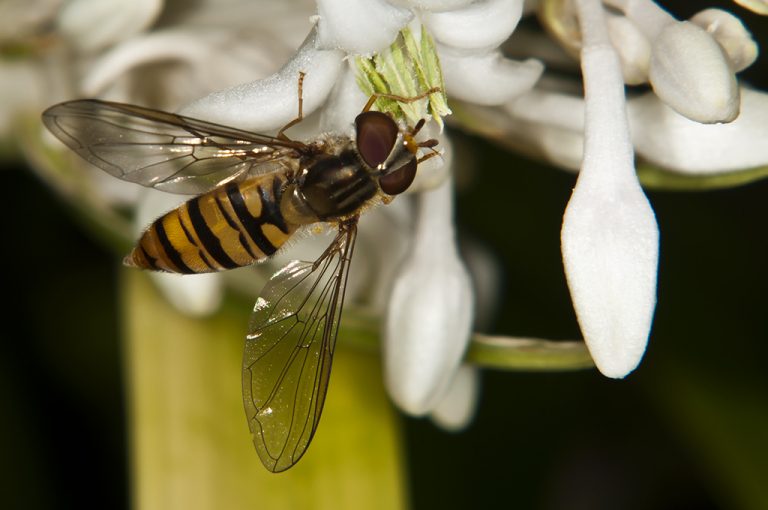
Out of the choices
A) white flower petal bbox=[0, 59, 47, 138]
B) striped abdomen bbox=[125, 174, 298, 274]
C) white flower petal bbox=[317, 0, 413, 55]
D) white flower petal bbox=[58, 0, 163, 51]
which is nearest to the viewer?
white flower petal bbox=[317, 0, 413, 55]

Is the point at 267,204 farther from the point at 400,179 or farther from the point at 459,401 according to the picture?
the point at 459,401

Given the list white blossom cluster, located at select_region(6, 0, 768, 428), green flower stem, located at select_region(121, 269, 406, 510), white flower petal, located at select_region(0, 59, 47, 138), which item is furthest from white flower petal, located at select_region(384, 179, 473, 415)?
white flower petal, located at select_region(0, 59, 47, 138)

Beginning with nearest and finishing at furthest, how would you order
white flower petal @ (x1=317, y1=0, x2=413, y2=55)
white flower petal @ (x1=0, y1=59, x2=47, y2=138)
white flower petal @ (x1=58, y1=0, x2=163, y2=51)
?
white flower petal @ (x1=317, y1=0, x2=413, y2=55) < white flower petal @ (x1=58, y1=0, x2=163, y2=51) < white flower petal @ (x1=0, y1=59, x2=47, y2=138)

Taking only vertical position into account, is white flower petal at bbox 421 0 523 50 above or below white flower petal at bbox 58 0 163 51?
above

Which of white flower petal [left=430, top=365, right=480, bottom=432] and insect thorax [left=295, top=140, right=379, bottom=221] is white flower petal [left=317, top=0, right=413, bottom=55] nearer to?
insect thorax [left=295, top=140, right=379, bottom=221]

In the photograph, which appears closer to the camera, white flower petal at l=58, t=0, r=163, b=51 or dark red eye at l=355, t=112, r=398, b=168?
dark red eye at l=355, t=112, r=398, b=168

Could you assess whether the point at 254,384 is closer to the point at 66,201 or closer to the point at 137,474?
the point at 137,474

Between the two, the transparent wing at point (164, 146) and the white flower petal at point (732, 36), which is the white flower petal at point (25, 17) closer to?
the transparent wing at point (164, 146)
